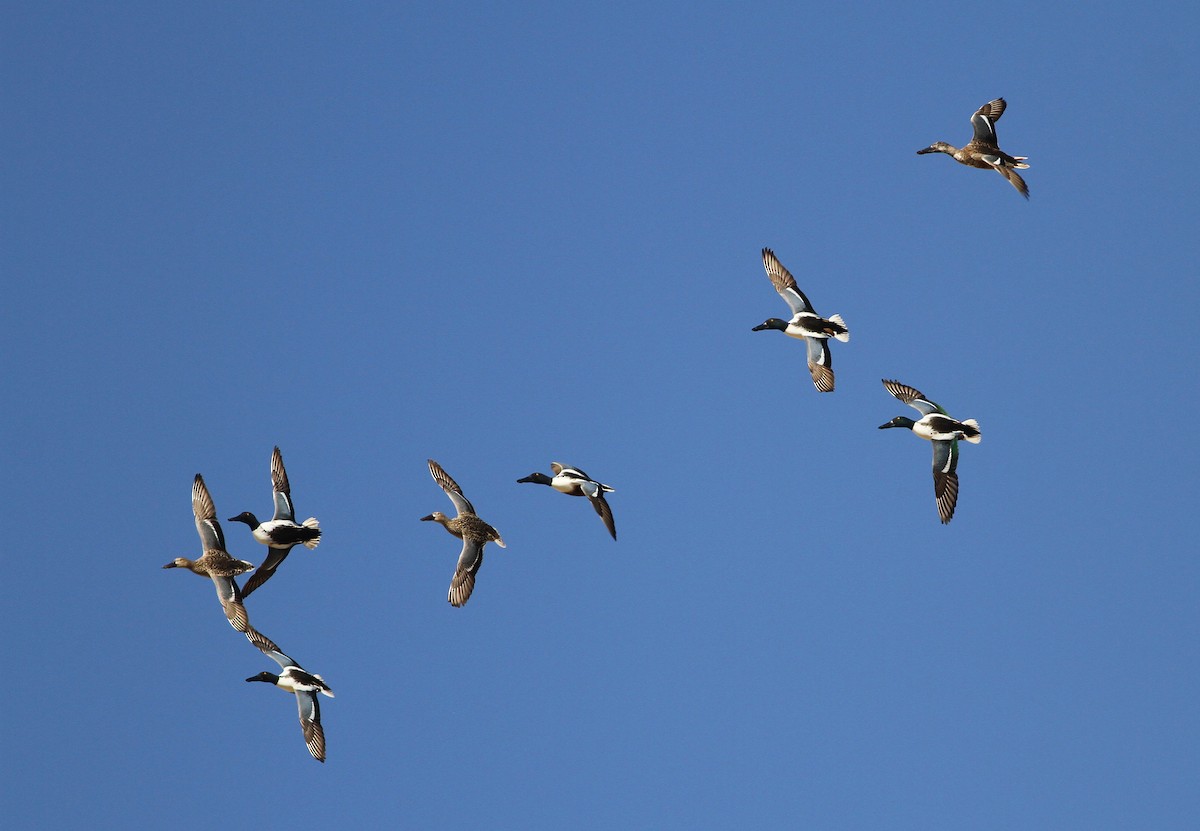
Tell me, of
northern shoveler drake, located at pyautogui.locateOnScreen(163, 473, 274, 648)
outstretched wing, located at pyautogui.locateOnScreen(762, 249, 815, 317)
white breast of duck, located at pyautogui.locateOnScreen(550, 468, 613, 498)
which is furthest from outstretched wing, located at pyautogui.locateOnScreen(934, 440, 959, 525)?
northern shoveler drake, located at pyautogui.locateOnScreen(163, 473, 274, 648)

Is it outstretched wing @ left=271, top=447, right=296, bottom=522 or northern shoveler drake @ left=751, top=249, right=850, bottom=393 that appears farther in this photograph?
northern shoveler drake @ left=751, top=249, right=850, bottom=393

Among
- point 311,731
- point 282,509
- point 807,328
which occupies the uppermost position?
point 807,328

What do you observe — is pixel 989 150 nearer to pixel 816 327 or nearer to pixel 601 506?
pixel 816 327

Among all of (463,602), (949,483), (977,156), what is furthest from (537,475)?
(977,156)

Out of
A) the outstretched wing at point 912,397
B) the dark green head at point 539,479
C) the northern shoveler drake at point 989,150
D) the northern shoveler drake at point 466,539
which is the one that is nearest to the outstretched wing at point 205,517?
the northern shoveler drake at point 466,539

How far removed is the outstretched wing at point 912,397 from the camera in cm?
3394

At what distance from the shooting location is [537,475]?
1415 inches

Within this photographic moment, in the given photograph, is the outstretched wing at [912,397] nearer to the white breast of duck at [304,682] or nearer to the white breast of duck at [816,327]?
the white breast of duck at [816,327]

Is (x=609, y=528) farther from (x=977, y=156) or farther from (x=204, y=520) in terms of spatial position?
(x=977, y=156)

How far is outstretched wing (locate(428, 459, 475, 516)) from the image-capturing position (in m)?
34.2

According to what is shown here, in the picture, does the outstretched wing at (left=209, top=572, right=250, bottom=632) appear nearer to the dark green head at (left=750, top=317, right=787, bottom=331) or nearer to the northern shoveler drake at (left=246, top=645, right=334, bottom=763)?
the northern shoveler drake at (left=246, top=645, right=334, bottom=763)

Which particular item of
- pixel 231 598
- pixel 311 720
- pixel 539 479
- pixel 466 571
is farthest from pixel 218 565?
pixel 539 479

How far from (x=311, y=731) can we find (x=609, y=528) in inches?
313

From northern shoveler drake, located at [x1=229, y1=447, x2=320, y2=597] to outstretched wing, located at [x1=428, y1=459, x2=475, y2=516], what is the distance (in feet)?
11.7
